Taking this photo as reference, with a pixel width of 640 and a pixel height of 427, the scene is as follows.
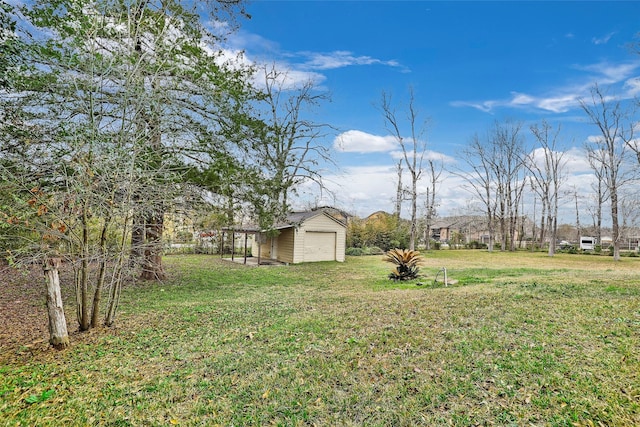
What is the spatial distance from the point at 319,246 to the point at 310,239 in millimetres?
714

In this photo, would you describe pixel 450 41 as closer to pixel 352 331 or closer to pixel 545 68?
→ pixel 545 68

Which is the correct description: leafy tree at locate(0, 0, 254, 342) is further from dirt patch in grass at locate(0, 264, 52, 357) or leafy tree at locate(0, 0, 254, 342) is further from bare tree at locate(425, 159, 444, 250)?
bare tree at locate(425, 159, 444, 250)

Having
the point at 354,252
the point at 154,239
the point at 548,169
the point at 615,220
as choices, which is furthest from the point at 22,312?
the point at 548,169

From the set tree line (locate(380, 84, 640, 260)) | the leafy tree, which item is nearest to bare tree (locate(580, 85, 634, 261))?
tree line (locate(380, 84, 640, 260))

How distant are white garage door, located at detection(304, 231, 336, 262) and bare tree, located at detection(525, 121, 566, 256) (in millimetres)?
16886

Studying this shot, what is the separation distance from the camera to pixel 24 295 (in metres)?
7.81

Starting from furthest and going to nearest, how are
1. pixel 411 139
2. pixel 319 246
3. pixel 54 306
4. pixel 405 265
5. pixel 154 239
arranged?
1. pixel 411 139
2. pixel 319 246
3. pixel 405 265
4. pixel 154 239
5. pixel 54 306

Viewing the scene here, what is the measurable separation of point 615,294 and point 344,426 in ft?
21.5

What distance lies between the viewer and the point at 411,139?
993 inches

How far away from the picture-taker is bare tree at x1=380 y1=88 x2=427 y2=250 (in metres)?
24.7

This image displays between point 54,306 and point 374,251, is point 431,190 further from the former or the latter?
point 54,306

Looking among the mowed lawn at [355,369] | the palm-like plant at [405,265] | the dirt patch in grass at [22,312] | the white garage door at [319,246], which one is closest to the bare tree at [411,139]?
the white garage door at [319,246]

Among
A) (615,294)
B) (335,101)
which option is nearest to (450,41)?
(335,101)

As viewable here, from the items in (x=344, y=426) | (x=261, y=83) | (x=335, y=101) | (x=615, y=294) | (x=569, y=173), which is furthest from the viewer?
(x=569, y=173)
